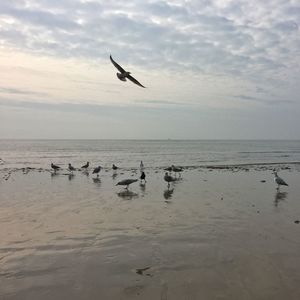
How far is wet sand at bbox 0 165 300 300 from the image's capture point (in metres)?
7.30

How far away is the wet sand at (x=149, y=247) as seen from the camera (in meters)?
7.30

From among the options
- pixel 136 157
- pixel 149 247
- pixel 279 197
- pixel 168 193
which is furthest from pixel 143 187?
pixel 136 157

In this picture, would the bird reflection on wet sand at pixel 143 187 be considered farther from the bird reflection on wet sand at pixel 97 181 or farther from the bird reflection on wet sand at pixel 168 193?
the bird reflection on wet sand at pixel 97 181

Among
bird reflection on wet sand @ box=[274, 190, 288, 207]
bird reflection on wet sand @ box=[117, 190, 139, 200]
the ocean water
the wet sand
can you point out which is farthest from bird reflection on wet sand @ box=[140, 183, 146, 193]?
the ocean water

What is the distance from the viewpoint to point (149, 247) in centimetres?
955

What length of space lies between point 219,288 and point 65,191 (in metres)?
12.7

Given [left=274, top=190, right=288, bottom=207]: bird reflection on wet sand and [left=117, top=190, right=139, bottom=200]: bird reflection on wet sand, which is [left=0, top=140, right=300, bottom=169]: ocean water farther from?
[left=274, top=190, right=288, bottom=207]: bird reflection on wet sand

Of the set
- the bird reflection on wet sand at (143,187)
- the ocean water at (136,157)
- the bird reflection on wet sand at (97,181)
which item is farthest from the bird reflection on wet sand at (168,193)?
the ocean water at (136,157)

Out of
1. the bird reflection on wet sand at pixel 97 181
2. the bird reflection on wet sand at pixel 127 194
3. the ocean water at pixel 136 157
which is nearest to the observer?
the bird reflection on wet sand at pixel 127 194

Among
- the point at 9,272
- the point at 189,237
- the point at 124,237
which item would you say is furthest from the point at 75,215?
the point at 9,272

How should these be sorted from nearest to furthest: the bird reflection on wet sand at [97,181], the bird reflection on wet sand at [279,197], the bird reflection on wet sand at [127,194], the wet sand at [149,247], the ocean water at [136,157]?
the wet sand at [149,247] < the bird reflection on wet sand at [279,197] < the bird reflection on wet sand at [127,194] < the bird reflection on wet sand at [97,181] < the ocean water at [136,157]

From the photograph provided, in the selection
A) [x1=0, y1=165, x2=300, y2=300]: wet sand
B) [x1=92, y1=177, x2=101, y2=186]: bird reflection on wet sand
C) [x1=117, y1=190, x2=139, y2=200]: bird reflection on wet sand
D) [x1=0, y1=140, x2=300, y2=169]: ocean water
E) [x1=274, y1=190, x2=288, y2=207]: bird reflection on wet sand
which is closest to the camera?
[x1=0, y1=165, x2=300, y2=300]: wet sand

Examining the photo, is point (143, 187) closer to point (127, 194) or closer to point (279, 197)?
point (127, 194)

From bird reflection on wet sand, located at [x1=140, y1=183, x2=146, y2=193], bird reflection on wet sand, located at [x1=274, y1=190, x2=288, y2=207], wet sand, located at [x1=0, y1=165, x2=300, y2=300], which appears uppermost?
bird reflection on wet sand, located at [x1=274, y1=190, x2=288, y2=207]
